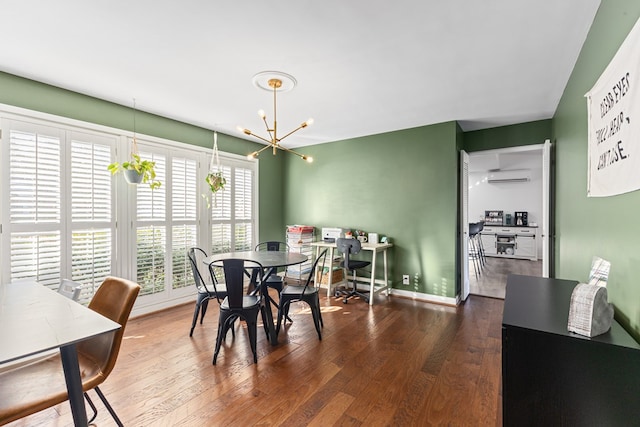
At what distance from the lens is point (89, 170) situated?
310 centimetres

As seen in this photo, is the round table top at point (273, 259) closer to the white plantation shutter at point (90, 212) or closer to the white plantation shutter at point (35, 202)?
the white plantation shutter at point (90, 212)

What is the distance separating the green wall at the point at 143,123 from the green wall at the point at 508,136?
131 inches

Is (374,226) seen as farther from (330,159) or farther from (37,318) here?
(37,318)

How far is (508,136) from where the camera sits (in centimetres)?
408

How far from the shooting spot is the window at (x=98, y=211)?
2635 mm

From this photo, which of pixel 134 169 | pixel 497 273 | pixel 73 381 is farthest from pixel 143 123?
pixel 497 273

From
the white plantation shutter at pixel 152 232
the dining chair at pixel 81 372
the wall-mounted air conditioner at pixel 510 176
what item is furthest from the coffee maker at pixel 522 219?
the dining chair at pixel 81 372

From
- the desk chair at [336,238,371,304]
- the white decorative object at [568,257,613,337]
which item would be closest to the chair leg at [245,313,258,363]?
the desk chair at [336,238,371,304]

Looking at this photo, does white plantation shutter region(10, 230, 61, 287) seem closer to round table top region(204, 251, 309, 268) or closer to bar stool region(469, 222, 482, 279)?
round table top region(204, 251, 309, 268)

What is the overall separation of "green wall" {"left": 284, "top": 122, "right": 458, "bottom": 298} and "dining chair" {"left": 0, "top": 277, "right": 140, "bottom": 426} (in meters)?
3.62

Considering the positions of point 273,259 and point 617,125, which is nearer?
point 617,125

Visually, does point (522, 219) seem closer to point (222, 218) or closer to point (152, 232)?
point (222, 218)

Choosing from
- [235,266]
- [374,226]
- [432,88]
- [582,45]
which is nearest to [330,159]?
[374,226]

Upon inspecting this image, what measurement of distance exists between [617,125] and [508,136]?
311 cm
